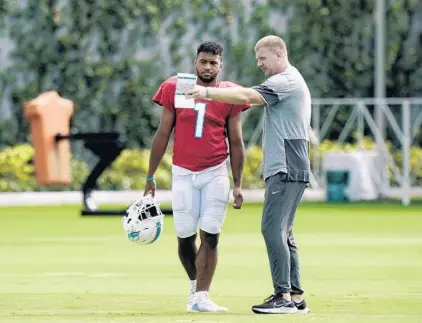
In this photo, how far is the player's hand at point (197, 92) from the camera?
12.1m

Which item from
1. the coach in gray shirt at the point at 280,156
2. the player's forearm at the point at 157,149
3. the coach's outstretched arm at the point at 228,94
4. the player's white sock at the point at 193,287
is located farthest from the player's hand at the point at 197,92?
the player's white sock at the point at 193,287

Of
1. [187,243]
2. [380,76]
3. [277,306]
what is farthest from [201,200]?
[380,76]

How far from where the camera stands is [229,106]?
13188mm

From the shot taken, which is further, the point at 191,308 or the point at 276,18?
the point at 276,18

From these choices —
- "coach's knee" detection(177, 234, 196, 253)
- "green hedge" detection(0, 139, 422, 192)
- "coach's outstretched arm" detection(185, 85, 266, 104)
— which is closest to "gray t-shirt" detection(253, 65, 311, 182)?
"coach's outstretched arm" detection(185, 85, 266, 104)

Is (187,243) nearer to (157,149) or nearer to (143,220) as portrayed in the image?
(143,220)

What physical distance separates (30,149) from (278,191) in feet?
71.9

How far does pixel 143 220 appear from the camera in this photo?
13.2 meters

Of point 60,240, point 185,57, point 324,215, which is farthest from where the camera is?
point 185,57

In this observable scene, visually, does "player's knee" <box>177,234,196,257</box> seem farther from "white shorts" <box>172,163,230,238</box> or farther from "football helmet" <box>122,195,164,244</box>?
"football helmet" <box>122,195,164,244</box>

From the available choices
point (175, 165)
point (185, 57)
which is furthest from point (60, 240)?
point (185, 57)

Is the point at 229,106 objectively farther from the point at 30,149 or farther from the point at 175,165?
the point at 30,149

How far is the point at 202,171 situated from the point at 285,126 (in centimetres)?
85

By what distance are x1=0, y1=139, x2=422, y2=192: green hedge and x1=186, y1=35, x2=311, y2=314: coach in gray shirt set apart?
21.2 metres
